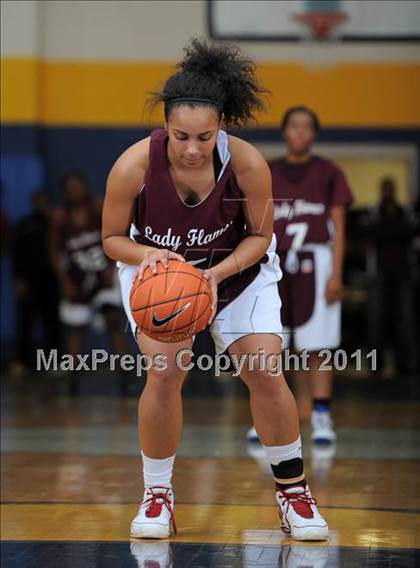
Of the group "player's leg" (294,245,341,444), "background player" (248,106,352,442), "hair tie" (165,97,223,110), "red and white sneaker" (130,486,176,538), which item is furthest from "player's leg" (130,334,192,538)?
"player's leg" (294,245,341,444)

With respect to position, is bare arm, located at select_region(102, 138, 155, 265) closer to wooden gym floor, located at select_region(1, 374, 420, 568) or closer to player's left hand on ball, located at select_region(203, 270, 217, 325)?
player's left hand on ball, located at select_region(203, 270, 217, 325)

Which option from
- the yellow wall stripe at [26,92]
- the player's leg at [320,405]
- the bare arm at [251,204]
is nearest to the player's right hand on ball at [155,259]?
the bare arm at [251,204]

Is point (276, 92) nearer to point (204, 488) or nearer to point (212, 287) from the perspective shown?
point (204, 488)

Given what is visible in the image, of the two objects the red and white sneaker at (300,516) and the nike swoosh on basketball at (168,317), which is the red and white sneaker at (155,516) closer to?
the red and white sneaker at (300,516)

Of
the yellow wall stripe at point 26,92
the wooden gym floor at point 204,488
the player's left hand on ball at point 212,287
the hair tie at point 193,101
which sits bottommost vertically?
the wooden gym floor at point 204,488

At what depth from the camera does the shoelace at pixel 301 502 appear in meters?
4.82

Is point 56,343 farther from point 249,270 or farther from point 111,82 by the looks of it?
point 249,270

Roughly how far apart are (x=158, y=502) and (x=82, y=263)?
19.4 ft

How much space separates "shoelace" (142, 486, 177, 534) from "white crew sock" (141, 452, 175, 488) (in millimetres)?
23

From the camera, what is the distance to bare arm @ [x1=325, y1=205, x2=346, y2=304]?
25.3ft

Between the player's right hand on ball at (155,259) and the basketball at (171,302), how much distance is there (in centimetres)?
2

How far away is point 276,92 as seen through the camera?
12805 millimetres

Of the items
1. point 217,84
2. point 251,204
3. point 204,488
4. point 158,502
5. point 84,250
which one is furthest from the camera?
point 84,250

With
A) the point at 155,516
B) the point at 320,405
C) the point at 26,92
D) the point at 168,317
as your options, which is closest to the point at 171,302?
the point at 168,317
